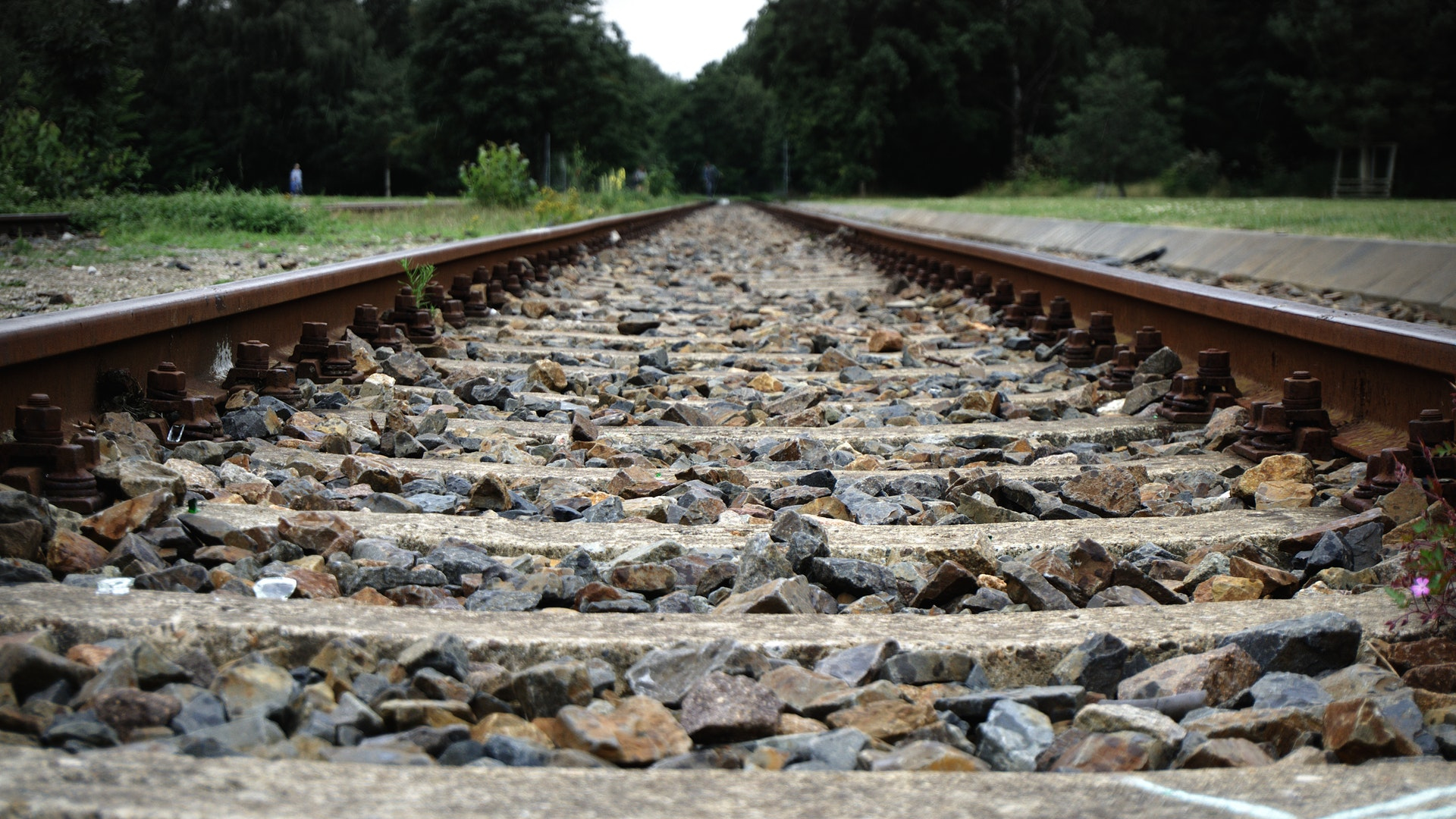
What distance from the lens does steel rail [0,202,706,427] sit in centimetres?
259

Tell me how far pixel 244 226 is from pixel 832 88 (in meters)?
40.6

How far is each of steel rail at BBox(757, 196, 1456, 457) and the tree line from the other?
18.4 m

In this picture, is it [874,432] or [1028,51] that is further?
[1028,51]

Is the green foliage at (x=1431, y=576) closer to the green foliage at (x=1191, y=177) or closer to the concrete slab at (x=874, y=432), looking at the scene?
the concrete slab at (x=874, y=432)

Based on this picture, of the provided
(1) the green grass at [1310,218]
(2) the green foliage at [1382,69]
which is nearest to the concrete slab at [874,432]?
(1) the green grass at [1310,218]

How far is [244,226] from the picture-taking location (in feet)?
38.6

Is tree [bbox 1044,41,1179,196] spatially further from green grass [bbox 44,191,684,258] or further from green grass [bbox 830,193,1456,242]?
green grass [bbox 44,191,684,258]

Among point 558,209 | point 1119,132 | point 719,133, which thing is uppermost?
point 719,133

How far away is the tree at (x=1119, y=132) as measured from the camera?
37094 mm

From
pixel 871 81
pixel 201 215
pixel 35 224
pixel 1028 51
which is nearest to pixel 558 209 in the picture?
pixel 201 215

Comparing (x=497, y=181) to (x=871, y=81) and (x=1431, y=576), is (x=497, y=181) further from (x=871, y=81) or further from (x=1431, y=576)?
(x=871, y=81)

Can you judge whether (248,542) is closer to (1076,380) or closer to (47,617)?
(47,617)

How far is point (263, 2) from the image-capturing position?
6119cm

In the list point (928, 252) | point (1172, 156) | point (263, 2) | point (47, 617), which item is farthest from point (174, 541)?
point (263, 2)
